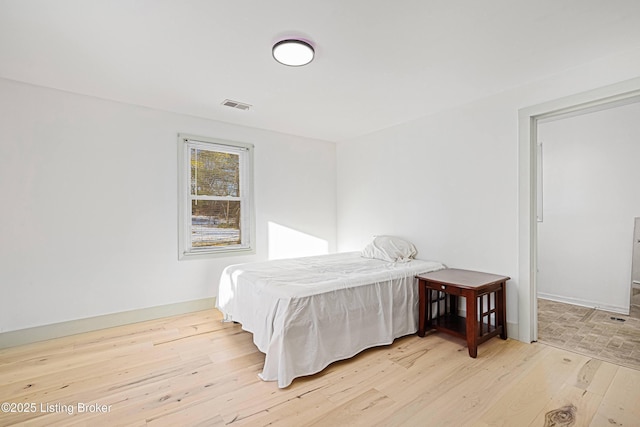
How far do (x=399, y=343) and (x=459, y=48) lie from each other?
2481mm

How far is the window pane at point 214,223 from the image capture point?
12.2 feet

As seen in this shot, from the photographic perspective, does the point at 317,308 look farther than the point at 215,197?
No

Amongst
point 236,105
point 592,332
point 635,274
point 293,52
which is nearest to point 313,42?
point 293,52

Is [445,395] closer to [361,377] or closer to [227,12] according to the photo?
[361,377]

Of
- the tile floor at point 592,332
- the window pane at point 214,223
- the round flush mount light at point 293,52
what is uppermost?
the round flush mount light at point 293,52

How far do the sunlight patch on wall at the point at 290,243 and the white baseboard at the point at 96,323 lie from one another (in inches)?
42.8

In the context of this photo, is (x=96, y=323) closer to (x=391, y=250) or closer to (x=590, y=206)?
(x=391, y=250)

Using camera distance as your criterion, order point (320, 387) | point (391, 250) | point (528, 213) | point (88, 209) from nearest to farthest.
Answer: point (320, 387) → point (528, 213) → point (88, 209) → point (391, 250)

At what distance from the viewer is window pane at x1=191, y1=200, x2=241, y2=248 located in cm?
371

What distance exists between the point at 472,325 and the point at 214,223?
308 cm

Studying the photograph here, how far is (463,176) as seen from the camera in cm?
320

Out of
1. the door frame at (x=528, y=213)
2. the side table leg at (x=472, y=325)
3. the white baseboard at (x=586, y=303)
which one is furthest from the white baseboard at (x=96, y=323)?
the white baseboard at (x=586, y=303)

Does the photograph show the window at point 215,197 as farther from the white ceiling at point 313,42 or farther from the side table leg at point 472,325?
the side table leg at point 472,325

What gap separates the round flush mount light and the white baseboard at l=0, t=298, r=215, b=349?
290 cm
